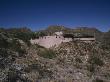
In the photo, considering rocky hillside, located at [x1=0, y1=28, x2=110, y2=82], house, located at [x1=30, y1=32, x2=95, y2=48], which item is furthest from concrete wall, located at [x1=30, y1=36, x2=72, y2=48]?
rocky hillside, located at [x1=0, y1=28, x2=110, y2=82]

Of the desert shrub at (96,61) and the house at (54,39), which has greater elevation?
the house at (54,39)

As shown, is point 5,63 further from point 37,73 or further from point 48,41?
Result: point 48,41

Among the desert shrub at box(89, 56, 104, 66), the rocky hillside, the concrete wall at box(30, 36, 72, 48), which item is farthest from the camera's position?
the concrete wall at box(30, 36, 72, 48)

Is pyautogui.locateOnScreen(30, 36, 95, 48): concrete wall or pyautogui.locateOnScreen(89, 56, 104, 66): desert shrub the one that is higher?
pyautogui.locateOnScreen(30, 36, 95, 48): concrete wall

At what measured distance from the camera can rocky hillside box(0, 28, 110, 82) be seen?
752 inches

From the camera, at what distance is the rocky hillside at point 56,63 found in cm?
1911

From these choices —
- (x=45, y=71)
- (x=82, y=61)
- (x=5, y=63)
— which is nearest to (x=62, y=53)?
(x=82, y=61)

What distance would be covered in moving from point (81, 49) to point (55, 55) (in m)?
6.09

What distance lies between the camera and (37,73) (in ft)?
66.3

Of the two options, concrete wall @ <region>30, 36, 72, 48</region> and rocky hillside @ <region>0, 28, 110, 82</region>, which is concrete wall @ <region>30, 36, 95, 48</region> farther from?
rocky hillside @ <region>0, 28, 110, 82</region>

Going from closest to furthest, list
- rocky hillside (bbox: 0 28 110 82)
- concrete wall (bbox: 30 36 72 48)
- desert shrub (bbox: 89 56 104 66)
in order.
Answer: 1. rocky hillside (bbox: 0 28 110 82)
2. desert shrub (bbox: 89 56 104 66)
3. concrete wall (bbox: 30 36 72 48)

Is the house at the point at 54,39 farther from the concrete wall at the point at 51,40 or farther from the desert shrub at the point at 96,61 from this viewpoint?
the desert shrub at the point at 96,61

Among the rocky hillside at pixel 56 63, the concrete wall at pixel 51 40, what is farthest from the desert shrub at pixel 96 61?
the concrete wall at pixel 51 40

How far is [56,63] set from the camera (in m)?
26.5
